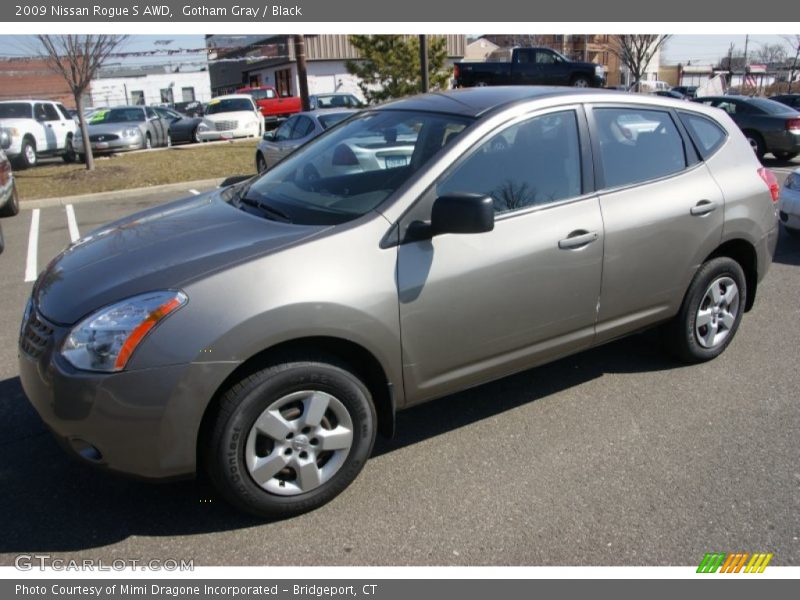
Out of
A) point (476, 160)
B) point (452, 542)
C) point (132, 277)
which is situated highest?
point (476, 160)

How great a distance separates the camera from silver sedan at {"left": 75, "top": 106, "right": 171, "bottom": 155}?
58.7ft

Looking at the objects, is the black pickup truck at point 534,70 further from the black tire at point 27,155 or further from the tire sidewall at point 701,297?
the tire sidewall at point 701,297

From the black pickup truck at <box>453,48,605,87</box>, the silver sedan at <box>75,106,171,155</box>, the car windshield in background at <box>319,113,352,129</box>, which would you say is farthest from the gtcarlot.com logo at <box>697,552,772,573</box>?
the black pickup truck at <box>453,48,605,87</box>

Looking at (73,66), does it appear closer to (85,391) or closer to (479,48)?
(85,391)

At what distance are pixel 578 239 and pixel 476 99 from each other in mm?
950

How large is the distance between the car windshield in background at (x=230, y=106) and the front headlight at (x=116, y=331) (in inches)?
794

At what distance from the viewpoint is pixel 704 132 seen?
4320 millimetres

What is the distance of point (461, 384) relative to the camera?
3338mm

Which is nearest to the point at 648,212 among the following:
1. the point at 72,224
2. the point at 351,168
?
the point at 351,168

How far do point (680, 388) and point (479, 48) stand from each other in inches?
2408

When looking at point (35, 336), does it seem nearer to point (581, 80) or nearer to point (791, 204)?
point (791, 204)

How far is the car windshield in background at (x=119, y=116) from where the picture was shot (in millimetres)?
19922

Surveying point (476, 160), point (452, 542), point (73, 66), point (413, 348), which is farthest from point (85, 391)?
point (73, 66)

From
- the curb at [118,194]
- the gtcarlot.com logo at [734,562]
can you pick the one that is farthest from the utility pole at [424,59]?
the gtcarlot.com logo at [734,562]
